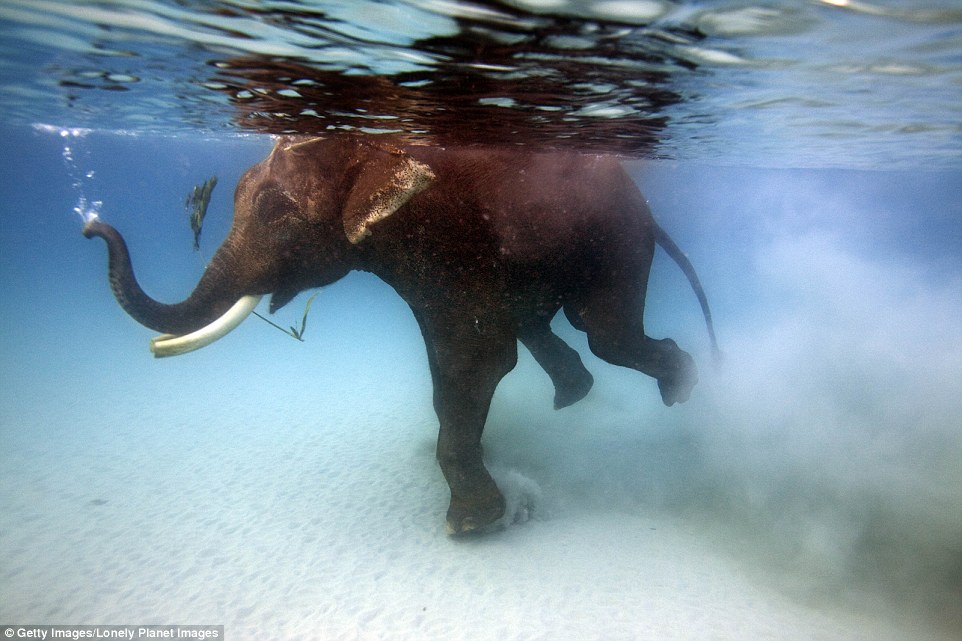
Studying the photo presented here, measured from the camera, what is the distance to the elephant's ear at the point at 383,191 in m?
4.54

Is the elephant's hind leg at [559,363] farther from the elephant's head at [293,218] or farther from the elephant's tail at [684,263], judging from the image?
the elephant's head at [293,218]

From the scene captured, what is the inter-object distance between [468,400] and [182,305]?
2.78m

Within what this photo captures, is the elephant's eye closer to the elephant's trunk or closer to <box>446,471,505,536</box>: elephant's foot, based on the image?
the elephant's trunk

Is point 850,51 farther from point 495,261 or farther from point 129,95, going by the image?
point 129,95

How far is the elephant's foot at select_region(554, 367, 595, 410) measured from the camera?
24.5 feet

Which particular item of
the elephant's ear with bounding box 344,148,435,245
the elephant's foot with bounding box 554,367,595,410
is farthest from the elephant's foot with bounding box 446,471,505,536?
the elephant's ear with bounding box 344,148,435,245

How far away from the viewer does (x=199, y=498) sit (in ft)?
22.2

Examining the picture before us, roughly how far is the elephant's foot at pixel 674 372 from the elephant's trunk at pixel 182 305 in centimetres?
431

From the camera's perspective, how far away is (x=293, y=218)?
4.69 meters

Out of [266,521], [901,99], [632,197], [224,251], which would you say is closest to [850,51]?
[632,197]

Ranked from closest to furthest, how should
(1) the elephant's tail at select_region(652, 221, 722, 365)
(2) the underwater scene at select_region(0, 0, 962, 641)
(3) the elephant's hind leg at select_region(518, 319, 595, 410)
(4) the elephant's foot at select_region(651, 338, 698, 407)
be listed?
(2) the underwater scene at select_region(0, 0, 962, 641)
(4) the elephant's foot at select_region(651, 338, 698, 407)
(1) the elephant's tail at select_region(652, 221, 722, 365)
(3) the elephant's hind leg at select_region(518, 319, 595, 410)

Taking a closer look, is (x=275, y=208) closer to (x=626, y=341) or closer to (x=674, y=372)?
(x=626, y=341)

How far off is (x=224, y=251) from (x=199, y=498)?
3854 mm

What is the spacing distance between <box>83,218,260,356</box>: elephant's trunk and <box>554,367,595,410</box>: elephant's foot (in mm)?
4420
